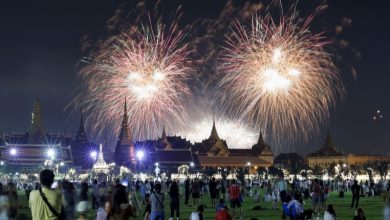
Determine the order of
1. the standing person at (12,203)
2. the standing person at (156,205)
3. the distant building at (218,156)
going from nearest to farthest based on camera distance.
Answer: the standing person at (12,203) → the standing person at (156,205) → the distant building at (218,156)

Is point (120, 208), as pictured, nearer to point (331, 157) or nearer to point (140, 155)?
point (140, 155)

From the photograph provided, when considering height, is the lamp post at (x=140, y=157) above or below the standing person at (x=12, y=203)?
above

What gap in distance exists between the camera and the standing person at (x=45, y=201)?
771 cm

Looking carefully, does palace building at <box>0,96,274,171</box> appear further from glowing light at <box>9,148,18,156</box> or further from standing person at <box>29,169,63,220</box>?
standing person at <box>29,169,63,220</box>

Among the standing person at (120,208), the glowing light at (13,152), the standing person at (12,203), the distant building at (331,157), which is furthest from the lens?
the distant building at (331,157)

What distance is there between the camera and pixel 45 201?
7688 mm

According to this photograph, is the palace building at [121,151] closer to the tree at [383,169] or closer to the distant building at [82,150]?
the distant building at [82,150]

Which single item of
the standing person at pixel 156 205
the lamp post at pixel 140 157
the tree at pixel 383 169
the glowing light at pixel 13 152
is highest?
the glowing light at pixel 13 152

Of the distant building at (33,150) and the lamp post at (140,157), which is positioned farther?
the distant building at (33,150)

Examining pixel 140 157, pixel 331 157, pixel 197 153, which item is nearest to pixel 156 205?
pixel 140 157

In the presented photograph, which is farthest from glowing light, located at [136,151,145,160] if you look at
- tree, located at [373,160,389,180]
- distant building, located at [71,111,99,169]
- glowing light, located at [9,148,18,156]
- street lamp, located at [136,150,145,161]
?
tree, located at [373,160,389,180]

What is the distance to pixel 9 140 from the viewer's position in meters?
125

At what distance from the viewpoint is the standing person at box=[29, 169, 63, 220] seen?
771 cm

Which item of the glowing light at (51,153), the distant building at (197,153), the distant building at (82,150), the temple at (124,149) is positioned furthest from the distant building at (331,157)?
the glowing light at (51,153)
